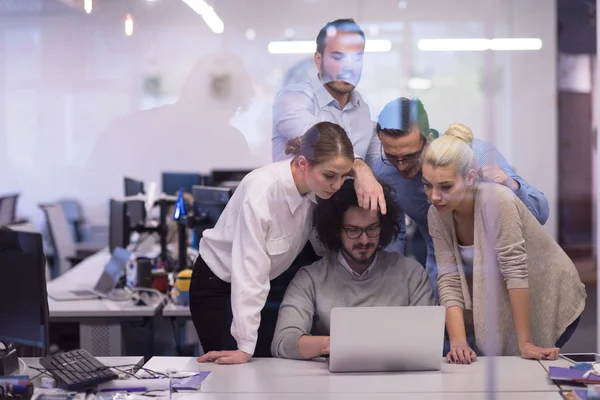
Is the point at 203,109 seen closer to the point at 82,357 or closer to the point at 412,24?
the point at 412,24

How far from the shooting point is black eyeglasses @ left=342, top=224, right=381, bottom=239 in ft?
9.38

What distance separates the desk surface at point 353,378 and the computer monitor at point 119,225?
1913mm

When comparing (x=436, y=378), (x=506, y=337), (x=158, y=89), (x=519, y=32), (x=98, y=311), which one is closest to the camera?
(x=436, y=378)

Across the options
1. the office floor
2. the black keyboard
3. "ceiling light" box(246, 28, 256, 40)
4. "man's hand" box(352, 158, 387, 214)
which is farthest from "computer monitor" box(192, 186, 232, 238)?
the office floor

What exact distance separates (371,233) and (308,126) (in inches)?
22.5

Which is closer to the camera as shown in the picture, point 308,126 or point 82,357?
point 82,357

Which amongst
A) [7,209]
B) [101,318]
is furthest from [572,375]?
[7,209]

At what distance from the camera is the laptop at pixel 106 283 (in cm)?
401

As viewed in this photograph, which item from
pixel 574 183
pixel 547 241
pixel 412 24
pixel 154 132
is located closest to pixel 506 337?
pixel 547 241

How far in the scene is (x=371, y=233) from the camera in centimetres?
287

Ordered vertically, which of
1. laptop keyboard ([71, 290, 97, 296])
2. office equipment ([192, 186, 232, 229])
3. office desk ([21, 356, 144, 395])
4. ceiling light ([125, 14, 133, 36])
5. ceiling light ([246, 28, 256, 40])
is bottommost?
office desk ([21, 356, 144, 395])

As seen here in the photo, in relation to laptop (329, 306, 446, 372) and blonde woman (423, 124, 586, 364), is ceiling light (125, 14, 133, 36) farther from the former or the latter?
laptop (329, 306, 446, 372)

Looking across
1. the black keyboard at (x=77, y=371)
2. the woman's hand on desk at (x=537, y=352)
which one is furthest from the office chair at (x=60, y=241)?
the woman's hand on desk at (x=537, y=352)

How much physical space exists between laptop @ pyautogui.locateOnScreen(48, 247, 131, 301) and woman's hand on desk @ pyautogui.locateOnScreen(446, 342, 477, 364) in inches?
76.0
